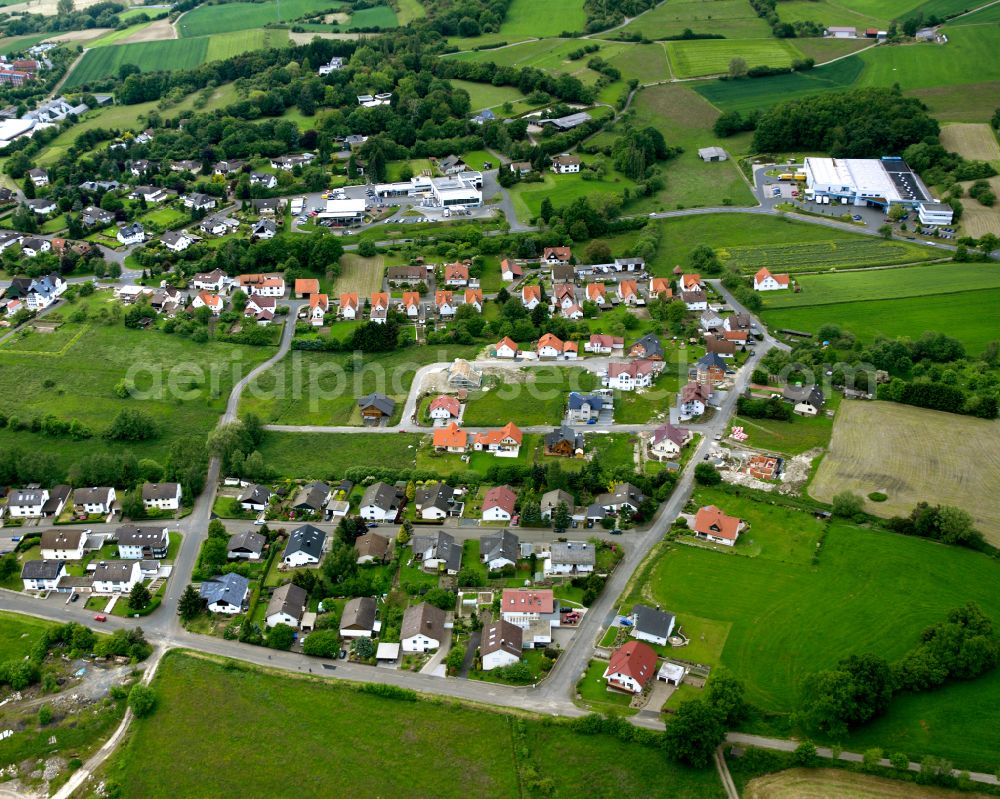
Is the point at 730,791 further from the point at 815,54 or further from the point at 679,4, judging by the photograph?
the point at 679,4

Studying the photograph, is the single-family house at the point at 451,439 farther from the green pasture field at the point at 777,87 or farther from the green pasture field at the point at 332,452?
the green pasture field at the point at 777,87

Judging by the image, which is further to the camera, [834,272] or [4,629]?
[834,272]

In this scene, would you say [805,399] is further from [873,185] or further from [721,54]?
[721,54]

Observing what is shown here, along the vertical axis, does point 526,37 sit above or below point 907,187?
above

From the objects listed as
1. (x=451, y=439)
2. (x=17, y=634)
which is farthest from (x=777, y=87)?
(x=17, y=634)

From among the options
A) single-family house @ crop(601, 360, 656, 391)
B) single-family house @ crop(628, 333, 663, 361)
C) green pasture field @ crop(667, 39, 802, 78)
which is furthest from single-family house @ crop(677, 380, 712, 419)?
green pasture field @ crop(667, 39, 802, 78)

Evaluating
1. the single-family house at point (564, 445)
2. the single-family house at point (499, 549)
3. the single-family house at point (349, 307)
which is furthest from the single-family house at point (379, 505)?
the single-family house at point (349, 307)

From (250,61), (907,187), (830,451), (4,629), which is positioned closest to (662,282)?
(830,451)
